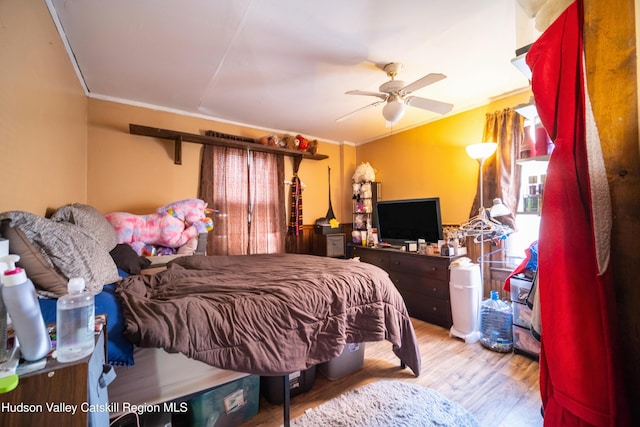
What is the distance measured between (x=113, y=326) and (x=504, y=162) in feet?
11.3

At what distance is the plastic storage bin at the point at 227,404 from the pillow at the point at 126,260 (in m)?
1.07

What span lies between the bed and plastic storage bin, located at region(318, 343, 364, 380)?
1.01 feet

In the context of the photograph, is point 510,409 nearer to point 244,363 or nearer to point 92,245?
point 244,363

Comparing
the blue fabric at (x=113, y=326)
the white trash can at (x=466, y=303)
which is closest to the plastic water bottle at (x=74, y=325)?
the blue fabric at (x=113, y=326)

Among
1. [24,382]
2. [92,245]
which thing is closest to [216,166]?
[92,245]

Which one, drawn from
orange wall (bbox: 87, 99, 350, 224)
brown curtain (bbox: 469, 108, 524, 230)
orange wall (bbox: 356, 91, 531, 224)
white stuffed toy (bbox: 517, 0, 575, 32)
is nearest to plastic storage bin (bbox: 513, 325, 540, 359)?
brown curtain (bbox: 469, 108, 524, 230)

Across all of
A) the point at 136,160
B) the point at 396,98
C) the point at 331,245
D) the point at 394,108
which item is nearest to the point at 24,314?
the point at 394,108

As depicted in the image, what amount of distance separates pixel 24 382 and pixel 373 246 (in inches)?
133

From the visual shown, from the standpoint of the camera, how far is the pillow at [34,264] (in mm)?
894

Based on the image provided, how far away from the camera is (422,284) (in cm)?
284

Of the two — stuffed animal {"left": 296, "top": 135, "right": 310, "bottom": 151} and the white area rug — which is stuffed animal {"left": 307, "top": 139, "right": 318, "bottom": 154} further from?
the white area rug

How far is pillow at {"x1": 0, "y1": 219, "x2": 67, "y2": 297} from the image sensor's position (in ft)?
2.93

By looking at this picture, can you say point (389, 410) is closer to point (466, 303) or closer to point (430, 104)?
point (466, 303)

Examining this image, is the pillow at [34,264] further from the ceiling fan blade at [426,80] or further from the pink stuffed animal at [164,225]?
the ceiling fan blade at [426,80]
